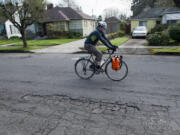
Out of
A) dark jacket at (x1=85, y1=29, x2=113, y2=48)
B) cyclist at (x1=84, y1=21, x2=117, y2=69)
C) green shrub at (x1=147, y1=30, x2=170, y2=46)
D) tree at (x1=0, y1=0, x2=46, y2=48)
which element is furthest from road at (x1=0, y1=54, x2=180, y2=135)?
tree at (x1=0, y1=0, x2=46, y2=48)

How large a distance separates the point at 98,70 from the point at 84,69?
539mm

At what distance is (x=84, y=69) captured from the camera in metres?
6.32

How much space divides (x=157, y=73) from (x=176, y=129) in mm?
3991

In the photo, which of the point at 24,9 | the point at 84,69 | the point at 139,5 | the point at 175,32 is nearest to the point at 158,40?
the point at 175,32

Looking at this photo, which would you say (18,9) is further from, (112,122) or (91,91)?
(112,122)

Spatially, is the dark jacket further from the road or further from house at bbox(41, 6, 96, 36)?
house at bbox(41, 6, 96, 36)

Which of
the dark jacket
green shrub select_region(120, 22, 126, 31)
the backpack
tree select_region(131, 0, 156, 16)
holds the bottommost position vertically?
the backpack

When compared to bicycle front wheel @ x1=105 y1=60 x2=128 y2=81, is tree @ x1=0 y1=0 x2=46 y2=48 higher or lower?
higher

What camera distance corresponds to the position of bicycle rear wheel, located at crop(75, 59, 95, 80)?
6.25 meters

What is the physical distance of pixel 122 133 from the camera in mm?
2986

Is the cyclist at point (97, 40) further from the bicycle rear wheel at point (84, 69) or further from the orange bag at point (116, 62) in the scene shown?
the orange bag at point (116, 62)

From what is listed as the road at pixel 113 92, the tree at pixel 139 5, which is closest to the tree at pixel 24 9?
the road at pixel 113 92

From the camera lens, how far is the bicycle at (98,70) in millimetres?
5902

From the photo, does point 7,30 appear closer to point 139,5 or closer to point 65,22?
point 65,22
